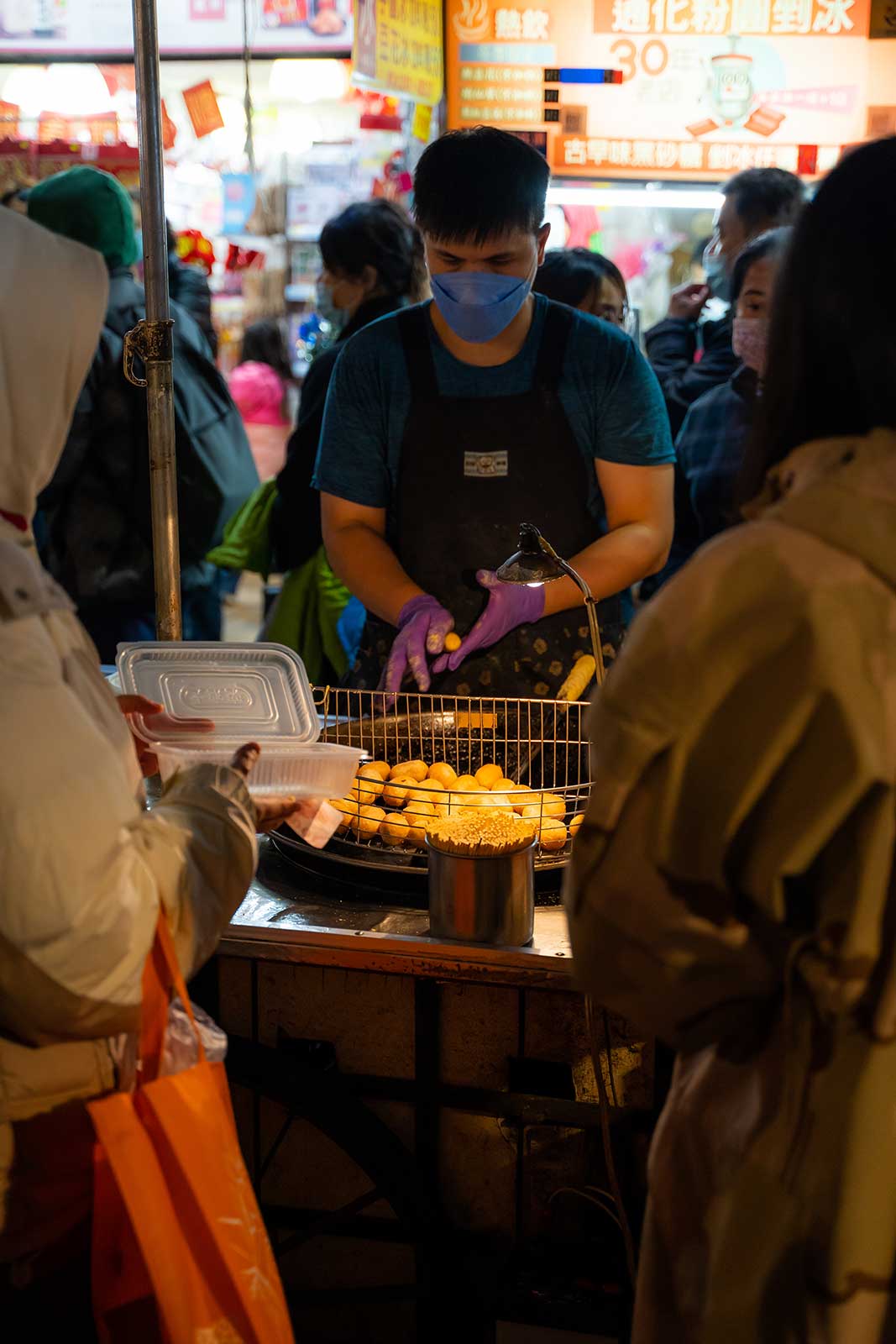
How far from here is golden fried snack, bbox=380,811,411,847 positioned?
2.04 metres

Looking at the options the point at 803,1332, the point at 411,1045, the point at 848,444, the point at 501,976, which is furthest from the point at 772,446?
the point at 411,1045

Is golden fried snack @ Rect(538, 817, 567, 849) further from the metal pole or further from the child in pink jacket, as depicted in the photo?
the child in pink jacket

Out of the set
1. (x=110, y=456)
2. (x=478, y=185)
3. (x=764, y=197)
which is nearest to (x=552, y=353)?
(x=478, y=185)

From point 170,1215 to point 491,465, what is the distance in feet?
5.68

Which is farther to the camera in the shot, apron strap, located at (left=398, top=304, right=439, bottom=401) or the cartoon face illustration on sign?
the cartoon face illustration on sign

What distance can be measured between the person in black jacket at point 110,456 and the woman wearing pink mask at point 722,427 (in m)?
1.45

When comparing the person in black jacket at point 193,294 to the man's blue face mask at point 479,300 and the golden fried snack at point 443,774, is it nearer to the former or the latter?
the man's blue face mask at point 479,300

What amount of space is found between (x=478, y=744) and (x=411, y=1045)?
547mm

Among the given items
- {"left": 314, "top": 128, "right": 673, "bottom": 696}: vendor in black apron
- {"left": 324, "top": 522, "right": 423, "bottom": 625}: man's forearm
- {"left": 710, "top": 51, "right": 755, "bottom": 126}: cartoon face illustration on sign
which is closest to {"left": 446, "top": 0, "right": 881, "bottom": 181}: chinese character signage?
{"left": 710, "top": 51, "right": 755, "bottom": 126}: cartoon face illustration on sign

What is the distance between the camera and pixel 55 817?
4.03ft


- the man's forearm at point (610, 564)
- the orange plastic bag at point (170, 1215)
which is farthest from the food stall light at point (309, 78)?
the orange plastic bag at point (170, 1215)

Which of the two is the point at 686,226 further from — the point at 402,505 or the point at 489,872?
the point at 489,872

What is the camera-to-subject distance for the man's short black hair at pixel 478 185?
2.49 meters

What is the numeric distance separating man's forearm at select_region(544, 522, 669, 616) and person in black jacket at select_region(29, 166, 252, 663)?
5.58ft
